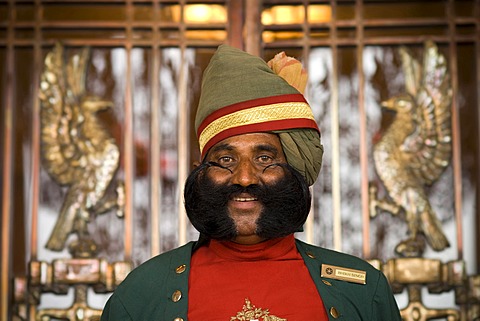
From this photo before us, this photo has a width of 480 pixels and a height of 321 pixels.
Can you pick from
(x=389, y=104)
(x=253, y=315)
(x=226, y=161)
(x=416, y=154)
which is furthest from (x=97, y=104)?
(x=253, y=315)

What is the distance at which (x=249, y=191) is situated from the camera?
2.89m

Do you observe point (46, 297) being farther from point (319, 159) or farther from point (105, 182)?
point (319, 159)

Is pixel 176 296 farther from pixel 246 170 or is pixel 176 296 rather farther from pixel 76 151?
pixel 76 151

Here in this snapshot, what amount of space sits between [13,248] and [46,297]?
0.23m

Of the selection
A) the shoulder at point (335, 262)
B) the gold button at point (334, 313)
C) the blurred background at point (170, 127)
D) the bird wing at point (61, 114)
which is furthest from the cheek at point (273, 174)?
the bird wing at point (61, 114)

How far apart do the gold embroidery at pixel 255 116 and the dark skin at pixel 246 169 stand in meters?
0.04

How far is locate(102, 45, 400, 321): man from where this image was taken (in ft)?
9.29

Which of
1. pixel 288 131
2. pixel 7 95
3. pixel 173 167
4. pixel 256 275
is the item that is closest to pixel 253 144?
pixel 288 131

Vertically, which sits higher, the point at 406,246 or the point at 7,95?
the point at 7,95

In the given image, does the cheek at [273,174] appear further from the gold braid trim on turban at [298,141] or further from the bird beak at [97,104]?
the bird beak at [97,104]

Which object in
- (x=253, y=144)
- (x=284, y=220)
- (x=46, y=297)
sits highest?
(x=253, y=144)

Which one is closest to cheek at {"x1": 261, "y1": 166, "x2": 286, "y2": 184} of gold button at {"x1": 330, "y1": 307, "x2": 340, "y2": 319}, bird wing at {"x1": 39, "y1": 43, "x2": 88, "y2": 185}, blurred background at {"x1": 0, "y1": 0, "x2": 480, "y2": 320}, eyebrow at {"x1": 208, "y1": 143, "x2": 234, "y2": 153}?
eyebrow at {"x1": 208, "y1": 143, "x2": 234, "y2": 153}

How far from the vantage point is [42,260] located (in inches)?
168

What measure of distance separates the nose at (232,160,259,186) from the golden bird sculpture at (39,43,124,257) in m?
1.47
